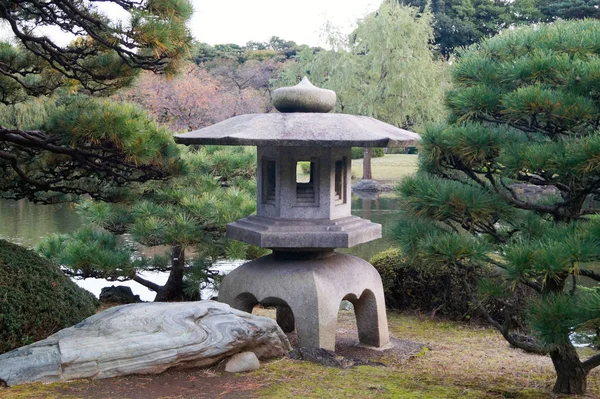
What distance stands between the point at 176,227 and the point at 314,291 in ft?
6.21

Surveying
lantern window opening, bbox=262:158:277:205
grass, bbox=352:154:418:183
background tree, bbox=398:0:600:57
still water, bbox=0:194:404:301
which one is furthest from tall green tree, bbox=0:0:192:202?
background tree, bbox=398:0:600:57

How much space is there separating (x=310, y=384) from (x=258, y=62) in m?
30.4

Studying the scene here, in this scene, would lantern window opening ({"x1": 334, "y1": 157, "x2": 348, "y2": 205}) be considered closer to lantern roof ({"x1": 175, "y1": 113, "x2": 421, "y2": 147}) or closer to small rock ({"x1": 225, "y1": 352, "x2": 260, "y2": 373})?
lantern roof ({"x1": 175, "y1": 113, "x2": 421, "y2": 147})

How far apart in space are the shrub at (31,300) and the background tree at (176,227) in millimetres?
1140

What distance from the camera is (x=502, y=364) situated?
18.8ft

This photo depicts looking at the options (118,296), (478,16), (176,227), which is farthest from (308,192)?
(478,16)

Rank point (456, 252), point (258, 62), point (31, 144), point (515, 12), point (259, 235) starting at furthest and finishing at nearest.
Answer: point (258, 62), point (515, 12), point (259, 235), point (31, 144), point (456, 252)

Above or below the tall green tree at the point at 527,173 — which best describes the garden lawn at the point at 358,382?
below

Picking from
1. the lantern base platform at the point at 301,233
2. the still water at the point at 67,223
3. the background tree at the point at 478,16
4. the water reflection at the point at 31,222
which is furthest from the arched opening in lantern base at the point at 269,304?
the background tree at the point at 478,16

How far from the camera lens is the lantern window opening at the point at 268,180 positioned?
19.0 feet

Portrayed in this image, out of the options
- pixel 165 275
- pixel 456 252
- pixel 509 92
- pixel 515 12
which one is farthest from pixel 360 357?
pixel 515 12

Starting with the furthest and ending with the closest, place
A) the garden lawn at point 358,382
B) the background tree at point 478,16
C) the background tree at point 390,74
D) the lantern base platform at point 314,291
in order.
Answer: the background tree at point 478,16 → the background tree at point 390,74 → the lantern base platform at point 314,291 → the garden lawn at point 358,382

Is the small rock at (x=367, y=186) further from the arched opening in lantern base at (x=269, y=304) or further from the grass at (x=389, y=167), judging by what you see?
the arched opening in lantern base at (x=269, y=304)

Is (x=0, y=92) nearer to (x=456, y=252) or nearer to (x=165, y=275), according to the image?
(x=456, y=252)
